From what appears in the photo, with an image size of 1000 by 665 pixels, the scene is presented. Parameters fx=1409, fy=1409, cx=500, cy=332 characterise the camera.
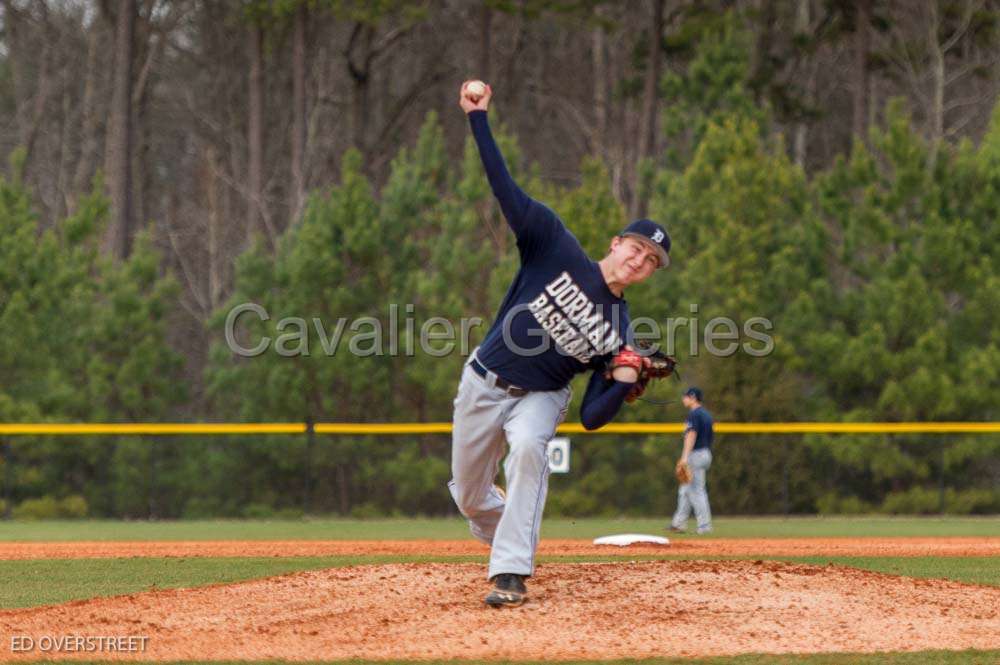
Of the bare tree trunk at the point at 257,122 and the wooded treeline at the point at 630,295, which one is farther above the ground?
the bare tree trunk at the point at 257,122

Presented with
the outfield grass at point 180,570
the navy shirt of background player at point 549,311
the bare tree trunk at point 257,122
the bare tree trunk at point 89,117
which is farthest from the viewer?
the bare tree trunk at point 89,117

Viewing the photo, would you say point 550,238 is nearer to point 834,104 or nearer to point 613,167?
point 613,167

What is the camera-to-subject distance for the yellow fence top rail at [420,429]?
22672 mm

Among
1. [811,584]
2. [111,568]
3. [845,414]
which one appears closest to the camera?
[811,584]

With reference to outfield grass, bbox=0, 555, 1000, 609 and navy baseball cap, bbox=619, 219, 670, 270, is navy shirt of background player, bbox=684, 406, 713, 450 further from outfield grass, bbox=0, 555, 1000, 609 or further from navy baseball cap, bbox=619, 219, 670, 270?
navy baseball cap, bbox=619, 219, 670, 270

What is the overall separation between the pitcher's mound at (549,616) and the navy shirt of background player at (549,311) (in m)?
1.26

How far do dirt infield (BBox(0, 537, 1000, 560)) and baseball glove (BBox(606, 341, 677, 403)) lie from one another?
20.9ft

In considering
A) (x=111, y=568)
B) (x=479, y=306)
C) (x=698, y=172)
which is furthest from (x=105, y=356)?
(x=111, y=568)

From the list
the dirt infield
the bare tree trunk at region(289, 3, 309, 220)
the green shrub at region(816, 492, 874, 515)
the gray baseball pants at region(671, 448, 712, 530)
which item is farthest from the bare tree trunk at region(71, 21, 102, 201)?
the gray baseball pants at region(671, 448, 712, 530)

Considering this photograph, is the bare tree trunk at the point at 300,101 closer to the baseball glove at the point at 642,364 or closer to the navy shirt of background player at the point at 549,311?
the navy shirt of background player at the point at 549,311

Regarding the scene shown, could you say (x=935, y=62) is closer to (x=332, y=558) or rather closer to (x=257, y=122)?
(x=257, y=122)

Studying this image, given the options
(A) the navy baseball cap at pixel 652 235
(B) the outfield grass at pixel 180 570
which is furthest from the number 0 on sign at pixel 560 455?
(A) the navy baseball cap at pixel 652 235

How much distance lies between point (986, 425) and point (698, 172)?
746 centimetres

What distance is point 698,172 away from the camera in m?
27.5
